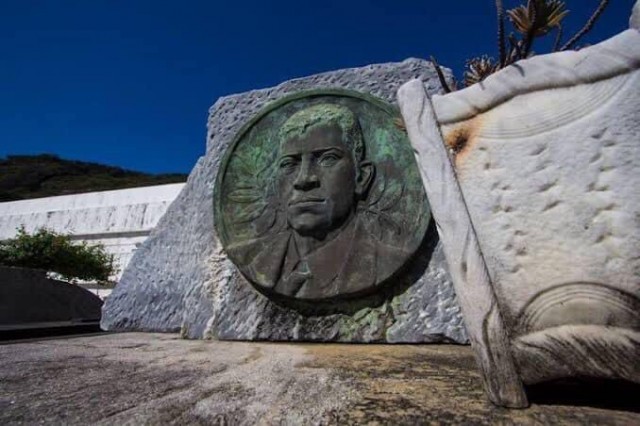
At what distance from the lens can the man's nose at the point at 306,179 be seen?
183cm

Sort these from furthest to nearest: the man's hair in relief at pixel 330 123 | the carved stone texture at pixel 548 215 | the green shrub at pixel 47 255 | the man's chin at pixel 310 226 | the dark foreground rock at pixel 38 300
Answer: the green shrub at pixel 47 255
the dark foreground rock at pixel 38 300
the man's hair in relief at pixel 330 123
the man's chin at pixel 310 226
the carved stone texture at pixel 548 215

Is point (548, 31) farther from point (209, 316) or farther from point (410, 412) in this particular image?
point (209, 316)

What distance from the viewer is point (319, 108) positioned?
2027 millimetres

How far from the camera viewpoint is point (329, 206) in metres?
1.83

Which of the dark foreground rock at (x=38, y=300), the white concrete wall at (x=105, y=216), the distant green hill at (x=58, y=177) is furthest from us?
the distant green hill at (x=58, y=177)

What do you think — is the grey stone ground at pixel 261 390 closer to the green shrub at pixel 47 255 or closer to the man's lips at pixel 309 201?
the man's lips at pixel 309 201

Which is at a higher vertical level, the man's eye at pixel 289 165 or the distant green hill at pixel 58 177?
the distant green hill at pixel 58 177

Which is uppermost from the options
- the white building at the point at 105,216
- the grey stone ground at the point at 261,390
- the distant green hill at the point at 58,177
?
the distant green hill at the point at 58,177

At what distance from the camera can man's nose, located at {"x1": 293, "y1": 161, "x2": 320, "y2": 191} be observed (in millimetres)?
1830

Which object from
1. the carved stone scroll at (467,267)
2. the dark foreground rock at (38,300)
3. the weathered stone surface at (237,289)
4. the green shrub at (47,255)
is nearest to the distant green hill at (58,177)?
the green shrub at (47,255)

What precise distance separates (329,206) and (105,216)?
14.6m

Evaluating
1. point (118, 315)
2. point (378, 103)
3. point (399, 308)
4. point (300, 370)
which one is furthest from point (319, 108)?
point (118, 315)

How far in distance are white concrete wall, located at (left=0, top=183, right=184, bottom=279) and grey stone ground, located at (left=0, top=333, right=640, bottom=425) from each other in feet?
41.5

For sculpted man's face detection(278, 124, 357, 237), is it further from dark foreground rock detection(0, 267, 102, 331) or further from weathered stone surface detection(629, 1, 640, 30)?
dark foreground rock detection(0, 267, 102, 331)
